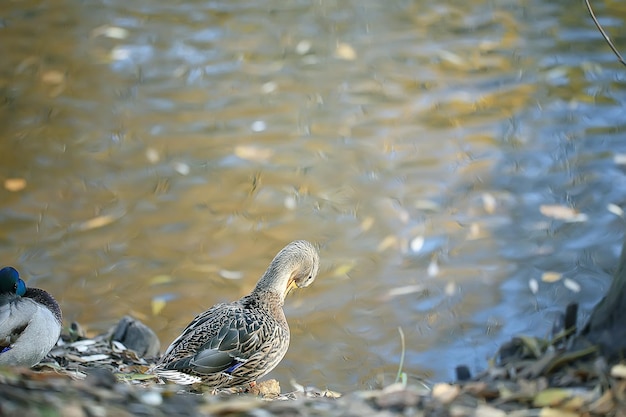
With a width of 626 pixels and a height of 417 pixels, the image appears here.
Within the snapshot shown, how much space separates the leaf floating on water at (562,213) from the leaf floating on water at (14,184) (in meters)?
3.39

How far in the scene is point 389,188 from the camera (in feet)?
18.8

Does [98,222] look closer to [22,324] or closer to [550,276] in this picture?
[22,324]

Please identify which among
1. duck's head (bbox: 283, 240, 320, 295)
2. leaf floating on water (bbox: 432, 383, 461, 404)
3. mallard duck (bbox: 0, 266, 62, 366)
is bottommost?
duck's head (bbox: 283, 240, 320, 295)

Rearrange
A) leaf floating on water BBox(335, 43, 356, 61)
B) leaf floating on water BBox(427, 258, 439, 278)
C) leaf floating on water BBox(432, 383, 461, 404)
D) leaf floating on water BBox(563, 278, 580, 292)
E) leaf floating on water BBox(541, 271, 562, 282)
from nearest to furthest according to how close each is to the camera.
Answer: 1. leaf floating on water BBox(432, 383, 461, 404)
2. leaf floating on water BBox(563, 278, 580, 292)
3. leaf floating on water BBox(541, 271, 562, 282)
4. leaf floating on water BBox(427, 258, 439, 278)
5. leaf floating on water BBox(335, 43, 356, 61)

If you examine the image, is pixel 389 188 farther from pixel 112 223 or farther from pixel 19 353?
pixel 19 353

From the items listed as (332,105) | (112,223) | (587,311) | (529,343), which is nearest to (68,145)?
(112,223)

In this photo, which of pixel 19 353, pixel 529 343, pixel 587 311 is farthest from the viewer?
pixel 587 311

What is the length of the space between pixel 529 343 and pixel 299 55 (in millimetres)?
4955

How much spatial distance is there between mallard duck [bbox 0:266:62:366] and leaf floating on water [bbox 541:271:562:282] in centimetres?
269

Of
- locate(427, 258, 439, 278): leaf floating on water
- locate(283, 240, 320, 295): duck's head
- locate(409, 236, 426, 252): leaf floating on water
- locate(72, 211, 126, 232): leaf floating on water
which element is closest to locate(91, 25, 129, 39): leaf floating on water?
locate(72, 211, 126, 232): leaf floating on water

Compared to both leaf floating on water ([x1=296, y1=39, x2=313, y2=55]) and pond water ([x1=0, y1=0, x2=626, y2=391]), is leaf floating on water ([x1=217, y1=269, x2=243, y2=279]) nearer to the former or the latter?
pond water ([x1=0, y1=0, x2=626, y2=391])

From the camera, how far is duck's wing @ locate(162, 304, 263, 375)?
3.40m

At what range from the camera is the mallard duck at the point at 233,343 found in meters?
3.40

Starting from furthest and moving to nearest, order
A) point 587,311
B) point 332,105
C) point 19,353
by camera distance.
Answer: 1. point 332,105
2. point 587,311
3. point 19,353
